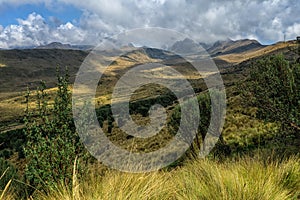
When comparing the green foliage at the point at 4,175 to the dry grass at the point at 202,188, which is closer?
the dry grass at the point at 202,188

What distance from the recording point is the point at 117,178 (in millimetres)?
4996

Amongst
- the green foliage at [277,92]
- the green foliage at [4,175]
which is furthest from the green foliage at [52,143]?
the green foliage at [277,92]

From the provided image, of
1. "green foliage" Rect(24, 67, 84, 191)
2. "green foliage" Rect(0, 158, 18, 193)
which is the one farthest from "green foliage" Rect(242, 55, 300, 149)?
"green foliage" Rect(0, 158, 18, 193)

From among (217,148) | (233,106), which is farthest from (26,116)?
(233,106)

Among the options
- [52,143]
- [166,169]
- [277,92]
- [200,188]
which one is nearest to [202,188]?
[200,188]

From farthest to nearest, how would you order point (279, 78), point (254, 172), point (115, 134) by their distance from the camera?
point (115, 134) < point (279, 78) < point (254, 172)

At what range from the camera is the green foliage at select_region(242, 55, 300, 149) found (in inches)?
368

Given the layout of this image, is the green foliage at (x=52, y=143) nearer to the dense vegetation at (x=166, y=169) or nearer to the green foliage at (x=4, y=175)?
the dense vegetation at (x=166, y=169)

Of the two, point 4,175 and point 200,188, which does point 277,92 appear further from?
point 4,175

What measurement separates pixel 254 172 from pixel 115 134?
4092 centimetres

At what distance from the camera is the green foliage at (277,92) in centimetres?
934

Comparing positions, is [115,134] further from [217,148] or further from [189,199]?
[189,199]

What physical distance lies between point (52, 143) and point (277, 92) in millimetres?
7038

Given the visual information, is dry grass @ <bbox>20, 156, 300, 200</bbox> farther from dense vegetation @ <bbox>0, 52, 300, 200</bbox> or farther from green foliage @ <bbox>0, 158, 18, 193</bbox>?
green foliage @ <bbox>0, 158, 18, 193</bbox>
